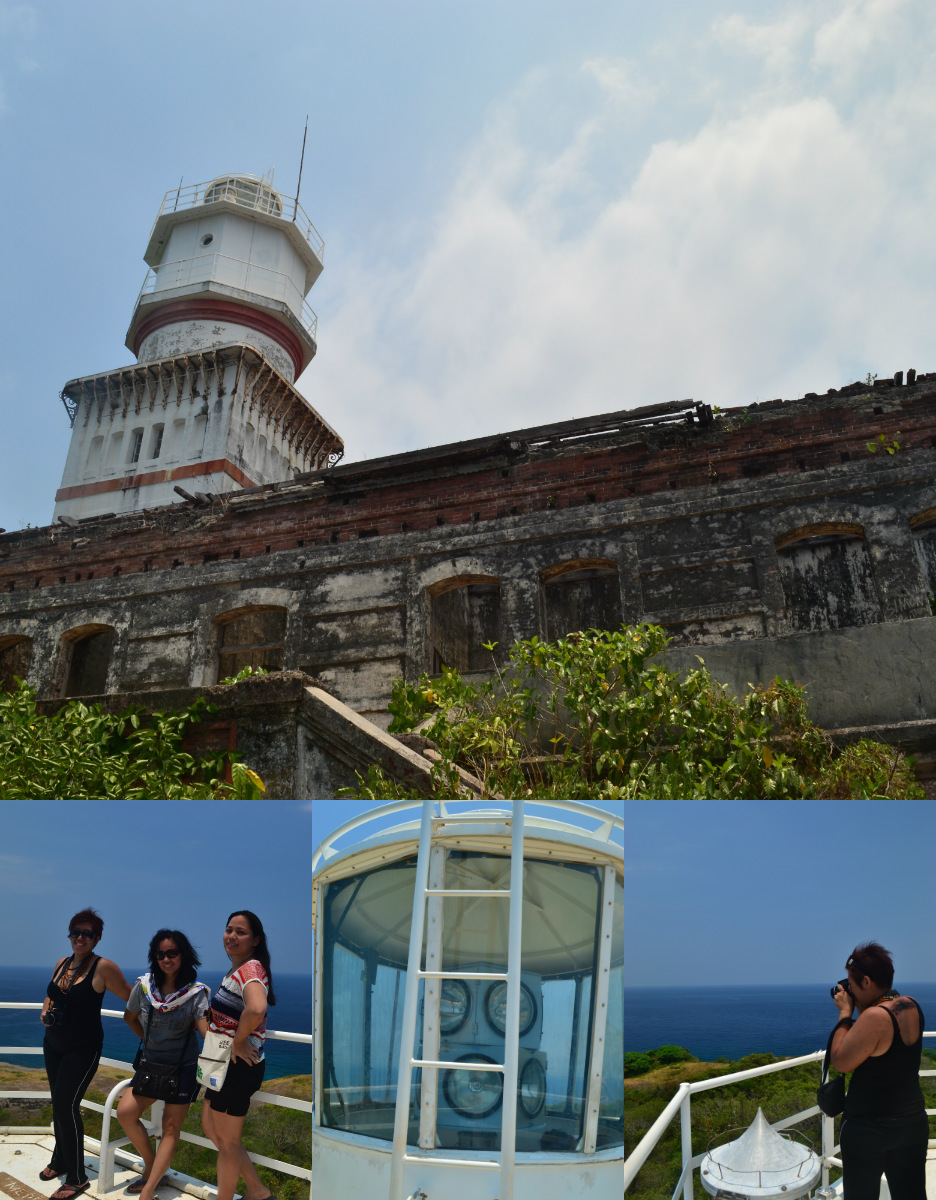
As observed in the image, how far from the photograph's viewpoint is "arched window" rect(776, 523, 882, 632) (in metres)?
12.0

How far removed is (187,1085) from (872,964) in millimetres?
2612

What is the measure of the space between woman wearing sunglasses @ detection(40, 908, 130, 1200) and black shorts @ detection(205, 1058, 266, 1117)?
21.5 inches

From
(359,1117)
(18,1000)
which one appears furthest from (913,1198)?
(18,1000)

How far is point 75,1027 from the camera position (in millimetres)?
3545

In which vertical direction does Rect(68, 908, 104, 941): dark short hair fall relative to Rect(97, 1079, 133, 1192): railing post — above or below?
above

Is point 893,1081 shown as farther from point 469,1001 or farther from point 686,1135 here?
point 469,1001

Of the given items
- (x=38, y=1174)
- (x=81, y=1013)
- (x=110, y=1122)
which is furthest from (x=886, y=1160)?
(x=38, y=1174)

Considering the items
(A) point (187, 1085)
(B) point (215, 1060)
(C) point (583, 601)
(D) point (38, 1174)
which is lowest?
(D) point (38, 1174)

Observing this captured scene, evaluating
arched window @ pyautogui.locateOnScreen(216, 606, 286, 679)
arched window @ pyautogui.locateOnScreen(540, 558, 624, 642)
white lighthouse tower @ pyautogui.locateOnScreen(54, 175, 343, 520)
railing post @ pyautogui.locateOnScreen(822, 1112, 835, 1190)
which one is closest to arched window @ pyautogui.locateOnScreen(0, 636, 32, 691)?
arched window @ pyautogui.locateOnScreen(216, 606, 286, 679)

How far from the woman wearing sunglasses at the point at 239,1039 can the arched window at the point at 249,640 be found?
9789mm

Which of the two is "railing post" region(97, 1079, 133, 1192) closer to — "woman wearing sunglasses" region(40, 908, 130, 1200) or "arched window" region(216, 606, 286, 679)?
"woman wearing sunglasses" region(40, 908, 130, 1200)

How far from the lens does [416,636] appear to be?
1272 cm

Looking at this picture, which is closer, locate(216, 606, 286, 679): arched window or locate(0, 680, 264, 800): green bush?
locate(0, 680, 264, 800): green bush

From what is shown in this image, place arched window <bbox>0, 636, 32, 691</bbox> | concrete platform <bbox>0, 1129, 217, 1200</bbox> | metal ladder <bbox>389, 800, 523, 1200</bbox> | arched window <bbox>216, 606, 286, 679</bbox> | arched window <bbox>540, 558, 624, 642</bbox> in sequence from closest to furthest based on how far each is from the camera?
1. metal ladder <bbox>389, 800, 523, 1200</bbox>
2. concrete platform <bbox>0, 1129, 217, 1200</bbox>
3. arched window <bbox>216, 606, 286, 679</bbox>
4. arched window <bbox>540, 558, 624, 642</bbox>
5. arched window <bbox>0, 636, 32, 691</bbox>
